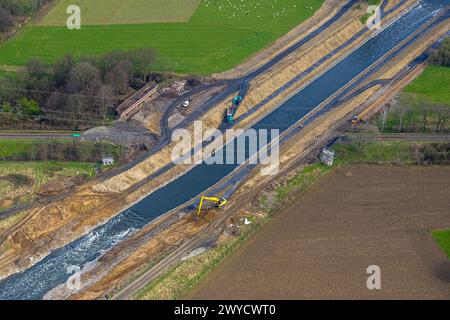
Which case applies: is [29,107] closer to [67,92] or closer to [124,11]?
[67,92]

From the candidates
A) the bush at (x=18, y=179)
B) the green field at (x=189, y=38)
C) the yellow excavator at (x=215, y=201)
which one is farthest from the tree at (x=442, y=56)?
the bush at (x=18, y=179)

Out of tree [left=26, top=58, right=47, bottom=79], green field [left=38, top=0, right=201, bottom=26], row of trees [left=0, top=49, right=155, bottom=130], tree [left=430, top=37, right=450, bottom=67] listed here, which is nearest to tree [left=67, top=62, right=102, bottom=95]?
row of trees [left=0, top=49, right=155, bottom=130]

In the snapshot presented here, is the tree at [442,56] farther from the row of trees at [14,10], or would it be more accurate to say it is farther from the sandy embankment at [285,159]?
the row of trees at [14,10]

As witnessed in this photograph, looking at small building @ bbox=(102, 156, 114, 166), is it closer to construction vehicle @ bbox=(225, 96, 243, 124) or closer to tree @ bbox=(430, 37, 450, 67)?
construction vehicle @ bbox=(225, 96, 243, 124)

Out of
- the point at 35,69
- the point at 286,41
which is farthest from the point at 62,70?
the point at 286,41

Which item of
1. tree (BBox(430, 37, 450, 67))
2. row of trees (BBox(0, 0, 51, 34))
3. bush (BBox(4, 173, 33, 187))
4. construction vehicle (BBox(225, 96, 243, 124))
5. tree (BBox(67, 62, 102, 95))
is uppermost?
row of trees (BBox(0, 0, 51, 34))

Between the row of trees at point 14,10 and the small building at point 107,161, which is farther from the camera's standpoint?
the row of trees at point 14,10
